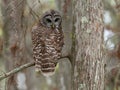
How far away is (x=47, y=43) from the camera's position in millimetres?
3082

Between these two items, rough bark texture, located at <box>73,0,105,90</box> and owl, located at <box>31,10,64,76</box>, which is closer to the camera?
owl, located at <box>31,10,64,76</box>

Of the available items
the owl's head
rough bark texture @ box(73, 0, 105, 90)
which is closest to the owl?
the owl's head

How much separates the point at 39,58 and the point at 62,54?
0.73 ft

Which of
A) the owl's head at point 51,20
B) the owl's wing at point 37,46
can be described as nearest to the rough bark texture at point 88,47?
the owl's head at point 51,20

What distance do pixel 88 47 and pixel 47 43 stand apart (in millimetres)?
348

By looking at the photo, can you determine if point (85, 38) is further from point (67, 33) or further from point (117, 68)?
point (117, 68)

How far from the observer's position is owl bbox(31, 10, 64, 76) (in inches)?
120

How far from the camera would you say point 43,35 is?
310 centimetres

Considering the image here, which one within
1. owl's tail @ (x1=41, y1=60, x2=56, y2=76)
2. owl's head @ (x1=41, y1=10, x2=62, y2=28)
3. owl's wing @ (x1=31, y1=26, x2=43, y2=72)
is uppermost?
owl's head @ (x1=41, y1=10, x2=62, y2=28)

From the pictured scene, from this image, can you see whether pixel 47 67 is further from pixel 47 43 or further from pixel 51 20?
pixel 51 20

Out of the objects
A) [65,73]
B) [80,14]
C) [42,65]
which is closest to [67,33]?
[80,14]

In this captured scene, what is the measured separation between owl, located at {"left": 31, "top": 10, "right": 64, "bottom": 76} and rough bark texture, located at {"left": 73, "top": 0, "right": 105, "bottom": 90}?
0.17m

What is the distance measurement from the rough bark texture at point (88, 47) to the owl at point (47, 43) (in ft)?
0.56

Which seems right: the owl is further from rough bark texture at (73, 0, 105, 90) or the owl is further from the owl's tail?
rough bark texture at (73, 0, 105, 90)
